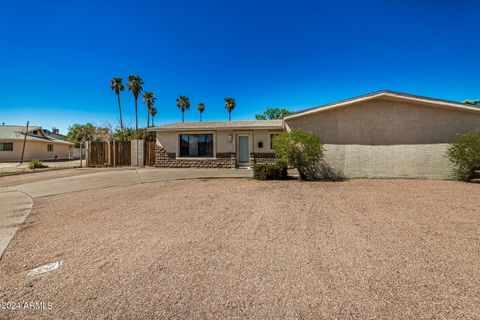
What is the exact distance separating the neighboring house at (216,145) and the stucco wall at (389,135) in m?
3.95

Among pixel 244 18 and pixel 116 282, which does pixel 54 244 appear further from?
pixel 244 18

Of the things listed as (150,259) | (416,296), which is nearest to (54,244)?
(150,259)

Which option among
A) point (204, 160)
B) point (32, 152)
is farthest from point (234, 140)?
point (32, 152)

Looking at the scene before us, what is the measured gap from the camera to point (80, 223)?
4.38m

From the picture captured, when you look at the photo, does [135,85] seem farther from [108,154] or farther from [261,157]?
[261,157]

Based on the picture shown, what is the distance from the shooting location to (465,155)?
7703 millimetres

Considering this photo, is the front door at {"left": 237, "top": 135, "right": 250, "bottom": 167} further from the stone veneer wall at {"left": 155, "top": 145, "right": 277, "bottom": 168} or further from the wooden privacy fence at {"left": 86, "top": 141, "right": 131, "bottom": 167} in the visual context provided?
the wooden privacy fence at {"left": 86, "top": 141, "right": 131, "bottom": 167}

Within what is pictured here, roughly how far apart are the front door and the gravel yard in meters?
8.44

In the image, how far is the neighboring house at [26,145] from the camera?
2358 cm

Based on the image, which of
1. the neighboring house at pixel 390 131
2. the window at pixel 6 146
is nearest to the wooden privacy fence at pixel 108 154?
the neighboring house at pixel 390 131

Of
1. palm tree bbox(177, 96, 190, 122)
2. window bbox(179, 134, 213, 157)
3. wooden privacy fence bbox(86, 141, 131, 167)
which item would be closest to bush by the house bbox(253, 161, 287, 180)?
window bbox(179, 134, 213, 157)

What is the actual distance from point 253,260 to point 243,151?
36.7 feet

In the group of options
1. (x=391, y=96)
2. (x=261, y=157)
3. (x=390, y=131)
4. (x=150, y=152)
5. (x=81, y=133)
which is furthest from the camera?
(x=81, y=133)

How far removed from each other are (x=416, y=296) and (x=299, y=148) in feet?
23.0
